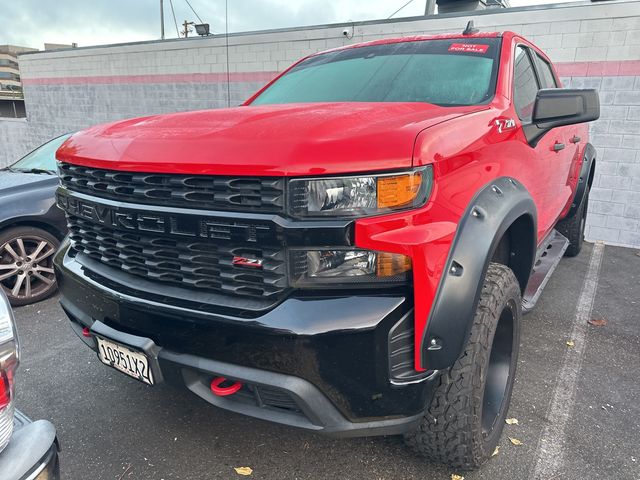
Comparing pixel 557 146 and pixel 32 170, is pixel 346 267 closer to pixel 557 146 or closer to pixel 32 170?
pixel 557 146

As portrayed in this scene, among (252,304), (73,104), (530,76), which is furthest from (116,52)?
(252,304)

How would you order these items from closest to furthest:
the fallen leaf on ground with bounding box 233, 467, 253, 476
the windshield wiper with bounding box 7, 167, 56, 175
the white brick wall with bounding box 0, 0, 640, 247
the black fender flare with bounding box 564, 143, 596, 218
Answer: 1. the fallen leaf on ground with bounding box 233, 467, 253, 476
2. the black fender flare with bounding box 564, 143, 596, 218
3. the windshield wiper with bounding box 7, 167, 56, 175
4. the white brick wall with bounding box 0, 0, 640, 247

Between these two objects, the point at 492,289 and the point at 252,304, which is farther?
the point at 492,289

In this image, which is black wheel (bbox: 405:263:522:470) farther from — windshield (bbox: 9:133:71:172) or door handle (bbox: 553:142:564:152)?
windshield (bbox: 9:133:71:172)

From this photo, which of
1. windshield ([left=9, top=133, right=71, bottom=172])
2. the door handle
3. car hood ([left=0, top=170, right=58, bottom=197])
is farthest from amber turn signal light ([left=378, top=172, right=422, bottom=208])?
windshield ([left=9, top=133, right=71, bottom=172])

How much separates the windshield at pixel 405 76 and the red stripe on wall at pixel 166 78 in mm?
5321

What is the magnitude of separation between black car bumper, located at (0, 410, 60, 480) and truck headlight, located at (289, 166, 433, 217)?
0.94 meters

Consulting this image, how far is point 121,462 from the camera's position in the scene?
→ 7.00ft

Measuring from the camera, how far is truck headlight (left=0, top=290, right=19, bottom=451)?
1195mm

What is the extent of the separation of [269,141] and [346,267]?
0.50 m

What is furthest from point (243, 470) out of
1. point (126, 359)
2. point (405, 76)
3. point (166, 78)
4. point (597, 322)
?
point (166, 78)

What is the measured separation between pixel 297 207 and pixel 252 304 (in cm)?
38

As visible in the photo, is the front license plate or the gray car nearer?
the front license plate

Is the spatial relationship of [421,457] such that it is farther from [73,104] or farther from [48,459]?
[73,104]
